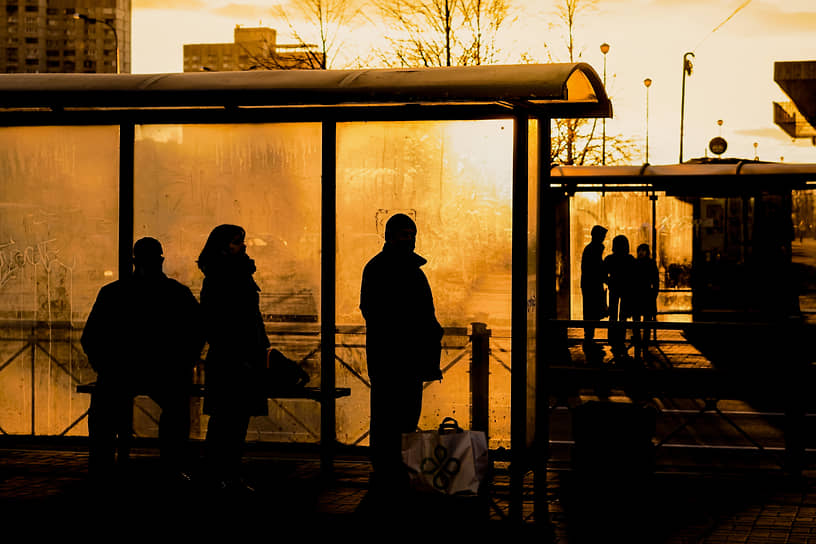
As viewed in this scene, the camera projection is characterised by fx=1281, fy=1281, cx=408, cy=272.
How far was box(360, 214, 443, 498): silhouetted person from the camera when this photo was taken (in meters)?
7.88

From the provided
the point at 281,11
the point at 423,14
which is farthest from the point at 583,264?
the point at 281,11

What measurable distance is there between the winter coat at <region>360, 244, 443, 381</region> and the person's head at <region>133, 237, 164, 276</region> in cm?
132

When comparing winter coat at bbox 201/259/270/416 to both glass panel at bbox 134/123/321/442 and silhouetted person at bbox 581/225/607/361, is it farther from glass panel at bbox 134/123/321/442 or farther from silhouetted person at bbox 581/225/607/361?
A: silhouetted person at bbox 581/225/607/361

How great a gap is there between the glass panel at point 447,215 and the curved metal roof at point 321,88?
0.38 m

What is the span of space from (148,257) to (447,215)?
223 centimetres

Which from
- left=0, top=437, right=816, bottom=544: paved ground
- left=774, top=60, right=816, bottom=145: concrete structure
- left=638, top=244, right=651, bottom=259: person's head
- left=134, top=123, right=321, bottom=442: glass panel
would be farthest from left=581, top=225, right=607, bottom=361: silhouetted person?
left=774, top=60, right=816, bottom=145: concrete structure

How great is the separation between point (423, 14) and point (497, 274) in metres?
22.0

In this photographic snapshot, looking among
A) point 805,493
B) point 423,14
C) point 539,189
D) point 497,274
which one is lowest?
point 805,493

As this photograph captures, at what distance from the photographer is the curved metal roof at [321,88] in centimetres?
781

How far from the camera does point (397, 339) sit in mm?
7902

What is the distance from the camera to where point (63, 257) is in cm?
948

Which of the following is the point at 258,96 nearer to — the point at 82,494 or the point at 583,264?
the point at 82,494

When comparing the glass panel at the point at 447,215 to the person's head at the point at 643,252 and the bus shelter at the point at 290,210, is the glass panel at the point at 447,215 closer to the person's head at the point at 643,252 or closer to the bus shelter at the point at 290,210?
the bus shelter at the point at 290,210

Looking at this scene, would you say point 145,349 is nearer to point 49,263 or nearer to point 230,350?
point 230,350
